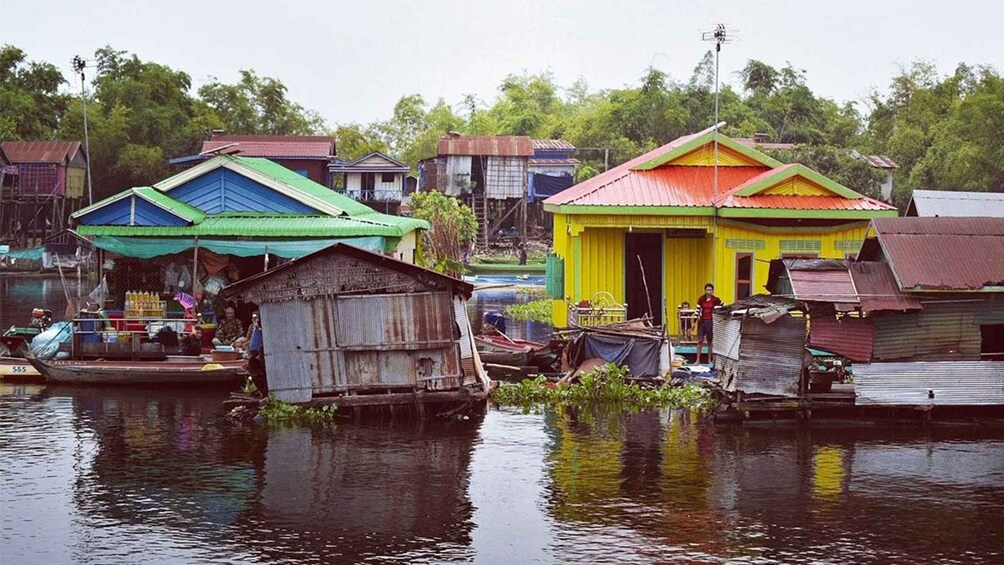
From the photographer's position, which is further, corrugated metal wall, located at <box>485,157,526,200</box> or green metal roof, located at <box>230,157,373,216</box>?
corrugated metal wall, located at <box>485,157,526,200</box>

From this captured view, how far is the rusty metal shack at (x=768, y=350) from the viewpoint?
72.8 ft

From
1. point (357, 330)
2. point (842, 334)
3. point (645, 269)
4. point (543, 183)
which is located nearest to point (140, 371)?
point (357, 330)

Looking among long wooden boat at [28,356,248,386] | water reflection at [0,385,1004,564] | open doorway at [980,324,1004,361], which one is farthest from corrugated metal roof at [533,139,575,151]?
open doorway at [980,324,1004,361]

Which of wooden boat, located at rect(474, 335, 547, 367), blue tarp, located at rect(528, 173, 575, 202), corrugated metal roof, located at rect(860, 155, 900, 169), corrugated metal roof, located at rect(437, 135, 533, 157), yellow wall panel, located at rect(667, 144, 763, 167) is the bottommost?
wooden boat, located at rect(474, 335, 547, 367)

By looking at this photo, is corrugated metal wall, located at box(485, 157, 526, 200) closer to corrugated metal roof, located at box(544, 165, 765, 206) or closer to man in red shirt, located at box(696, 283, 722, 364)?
corrugated metal roof, located at box(544, 165, 765, 206)

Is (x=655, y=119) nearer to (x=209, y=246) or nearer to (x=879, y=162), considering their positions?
(x=879, y=162)

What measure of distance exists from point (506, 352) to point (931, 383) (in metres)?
A: 9.93

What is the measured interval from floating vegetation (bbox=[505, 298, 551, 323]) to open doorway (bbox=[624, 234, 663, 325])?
1156 centimetres

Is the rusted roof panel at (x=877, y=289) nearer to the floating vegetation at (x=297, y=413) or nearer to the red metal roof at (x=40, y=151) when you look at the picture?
the floating vegetation at (x=297, y=413)

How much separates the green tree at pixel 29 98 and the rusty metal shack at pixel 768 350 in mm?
56609

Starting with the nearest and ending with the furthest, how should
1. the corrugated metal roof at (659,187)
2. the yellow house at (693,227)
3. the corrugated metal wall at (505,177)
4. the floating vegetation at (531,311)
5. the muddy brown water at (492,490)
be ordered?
the muddy brown water at (492,490)
the yellow house at (693,227)
the corrugated metal roof at (659,187)
the floating vegetation at (531,311)
the corrugated metal wall at (505,177)

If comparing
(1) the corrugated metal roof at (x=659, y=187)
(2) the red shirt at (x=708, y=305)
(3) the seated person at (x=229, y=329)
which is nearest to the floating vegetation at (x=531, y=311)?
(1) the corrugated metal roof at (x=659, y=187)

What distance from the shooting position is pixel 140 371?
26281 mm

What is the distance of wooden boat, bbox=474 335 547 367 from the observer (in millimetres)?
29047
